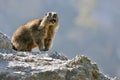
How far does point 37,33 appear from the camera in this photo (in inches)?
978

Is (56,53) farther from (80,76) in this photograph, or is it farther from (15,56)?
(80,76)

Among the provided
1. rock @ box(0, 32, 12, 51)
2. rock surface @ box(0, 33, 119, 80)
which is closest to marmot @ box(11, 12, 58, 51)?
rock @ box(0, 32, 12, 51)

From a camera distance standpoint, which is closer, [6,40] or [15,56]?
[15,56]

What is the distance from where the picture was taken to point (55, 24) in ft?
84.0

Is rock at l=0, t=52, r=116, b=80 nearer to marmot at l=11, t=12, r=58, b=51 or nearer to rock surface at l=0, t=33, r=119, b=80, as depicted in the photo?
rock surface at l=0, t=33, r=119, b=80

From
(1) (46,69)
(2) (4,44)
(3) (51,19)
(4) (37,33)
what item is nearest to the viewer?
(1) (46,69)

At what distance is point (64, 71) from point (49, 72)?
42 cm

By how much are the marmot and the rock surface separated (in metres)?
10.8

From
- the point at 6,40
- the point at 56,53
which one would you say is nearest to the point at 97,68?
the point at 56,53

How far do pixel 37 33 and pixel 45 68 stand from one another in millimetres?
12682

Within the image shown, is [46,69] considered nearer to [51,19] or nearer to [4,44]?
[4,44]

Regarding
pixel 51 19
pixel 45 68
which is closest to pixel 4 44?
pixel 45 68

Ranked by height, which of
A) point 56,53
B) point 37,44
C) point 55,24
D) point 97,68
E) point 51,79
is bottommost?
point 51,79

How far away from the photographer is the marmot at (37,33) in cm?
2456
